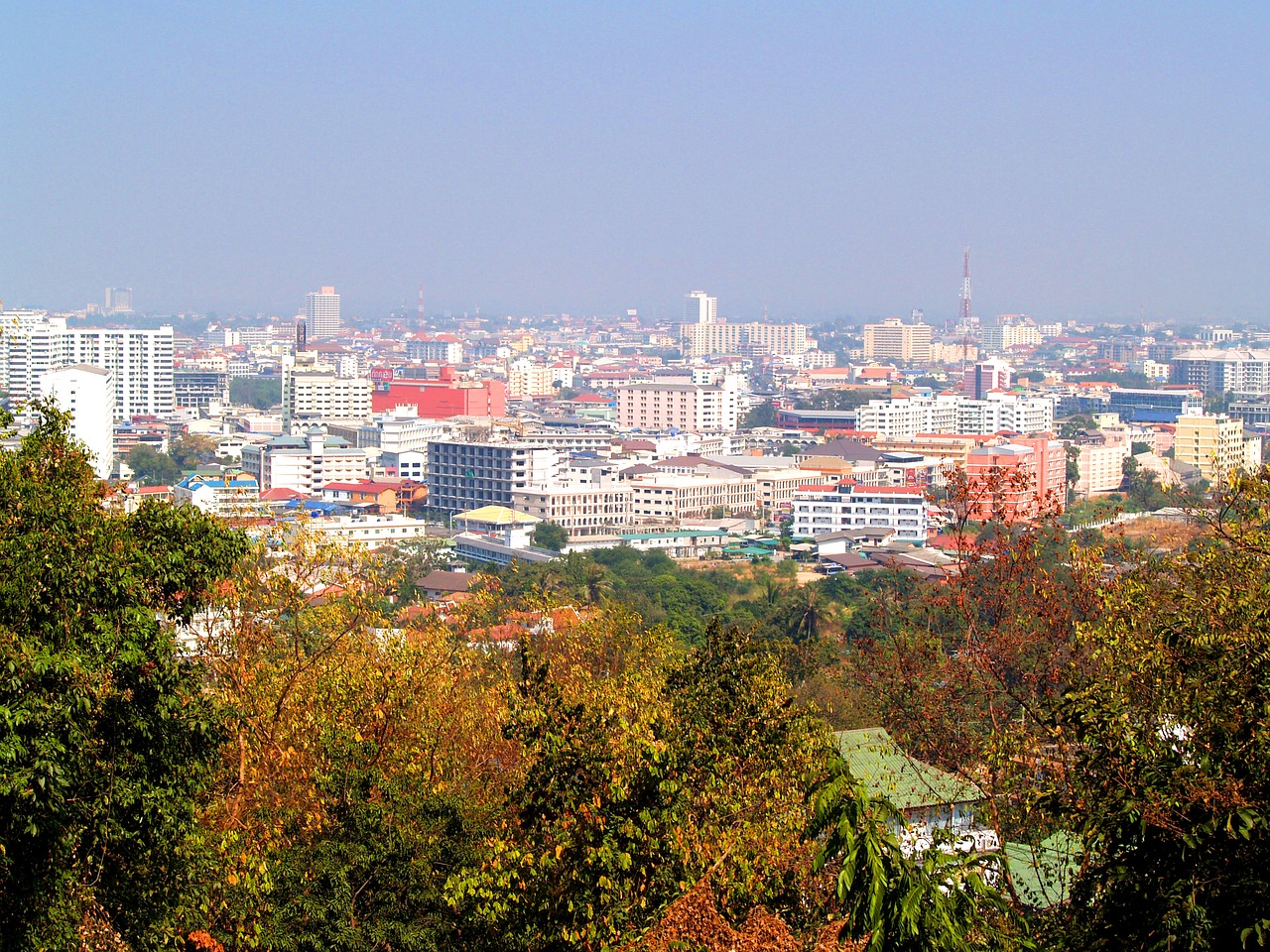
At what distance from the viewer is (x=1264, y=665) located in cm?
361

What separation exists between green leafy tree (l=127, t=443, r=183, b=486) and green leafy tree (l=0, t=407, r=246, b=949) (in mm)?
31368

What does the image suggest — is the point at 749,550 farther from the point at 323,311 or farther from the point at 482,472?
the point at 323,311

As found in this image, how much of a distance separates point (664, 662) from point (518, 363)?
58670 mm

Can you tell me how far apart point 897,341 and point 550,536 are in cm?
6250

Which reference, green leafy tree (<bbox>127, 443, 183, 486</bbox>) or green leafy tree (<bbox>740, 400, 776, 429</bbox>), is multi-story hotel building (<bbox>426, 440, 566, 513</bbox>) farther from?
green leafy tree (<bbox>740, 400, 776, 429</bbox>)

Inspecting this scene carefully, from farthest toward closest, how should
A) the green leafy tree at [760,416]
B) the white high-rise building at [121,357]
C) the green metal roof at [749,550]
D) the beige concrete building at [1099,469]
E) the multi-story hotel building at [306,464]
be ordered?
the green leafy tree at [760,416], the white high-rise building at [121,357], the beige concrete building at [1099,469], the multi-story hotel building at [306,464], the green metal roof at [749,550]

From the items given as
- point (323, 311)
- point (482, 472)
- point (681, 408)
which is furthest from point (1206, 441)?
point (323, 311)

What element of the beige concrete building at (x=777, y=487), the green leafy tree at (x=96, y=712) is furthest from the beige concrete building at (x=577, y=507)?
the green leafy tree at (x=96, y=712)

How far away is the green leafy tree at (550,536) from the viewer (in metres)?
27.0

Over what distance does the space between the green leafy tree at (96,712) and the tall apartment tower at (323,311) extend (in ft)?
333

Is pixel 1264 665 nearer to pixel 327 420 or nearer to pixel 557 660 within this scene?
pixel 557 660

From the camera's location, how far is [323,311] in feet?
344

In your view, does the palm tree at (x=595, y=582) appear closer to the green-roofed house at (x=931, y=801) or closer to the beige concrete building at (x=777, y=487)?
the green-roofed house at (x=931, y=801)

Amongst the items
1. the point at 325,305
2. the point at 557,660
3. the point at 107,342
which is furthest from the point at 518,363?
the point at 557,660
